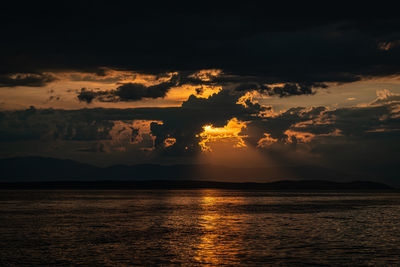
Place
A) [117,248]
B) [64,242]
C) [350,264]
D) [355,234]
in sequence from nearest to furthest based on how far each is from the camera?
[350,264], [117,248], [64,242], [355,234]

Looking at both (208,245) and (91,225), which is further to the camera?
(91,225)

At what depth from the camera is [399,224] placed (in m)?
71.4

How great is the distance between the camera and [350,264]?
122 feet

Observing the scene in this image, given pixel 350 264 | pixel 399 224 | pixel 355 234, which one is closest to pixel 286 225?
pixel 355 234

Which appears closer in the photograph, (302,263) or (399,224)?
(302,263)

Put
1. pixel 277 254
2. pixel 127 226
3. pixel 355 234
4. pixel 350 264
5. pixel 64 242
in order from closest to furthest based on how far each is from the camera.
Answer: pixel 350 264
pixel 277 254
pixel 64 242
pixel 355 234
pixel 127 226

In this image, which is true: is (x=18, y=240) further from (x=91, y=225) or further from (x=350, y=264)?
(x=350, y=264)

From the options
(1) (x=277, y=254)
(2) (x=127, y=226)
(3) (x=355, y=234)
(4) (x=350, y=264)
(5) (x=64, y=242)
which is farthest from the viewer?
(2) (x=127, y=226)

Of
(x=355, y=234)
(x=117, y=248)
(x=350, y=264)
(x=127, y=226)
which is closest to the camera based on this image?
(x=350, y=264)

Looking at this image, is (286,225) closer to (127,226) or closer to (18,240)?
(127,226)

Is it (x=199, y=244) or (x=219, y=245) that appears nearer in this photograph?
(x=219, y=245)

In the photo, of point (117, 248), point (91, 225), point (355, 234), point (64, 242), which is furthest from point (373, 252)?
point (91, 225)

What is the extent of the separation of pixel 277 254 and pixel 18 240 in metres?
27.2

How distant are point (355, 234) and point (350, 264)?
21237 mm
